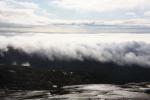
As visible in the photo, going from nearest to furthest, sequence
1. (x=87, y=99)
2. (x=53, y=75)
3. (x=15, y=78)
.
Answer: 1. (x=87, y=99)
2. (x=15, y=78)
3. (x=53, y=75)

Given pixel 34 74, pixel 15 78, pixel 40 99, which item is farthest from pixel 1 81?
pixel 40 99

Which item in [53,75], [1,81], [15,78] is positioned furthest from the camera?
[53,75]

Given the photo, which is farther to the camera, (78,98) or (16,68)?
(16,68)

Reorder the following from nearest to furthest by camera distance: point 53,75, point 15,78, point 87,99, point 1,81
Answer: point 87,99, point 1,81, point 15,78, point 53,75

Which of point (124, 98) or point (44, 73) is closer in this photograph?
point (124, 98)

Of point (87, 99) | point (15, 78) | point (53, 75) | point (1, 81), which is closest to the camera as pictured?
point (87, 99)

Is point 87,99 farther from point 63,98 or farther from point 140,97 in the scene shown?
point 140,97

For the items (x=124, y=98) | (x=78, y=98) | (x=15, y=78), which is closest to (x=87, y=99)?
(x=78, y=98)

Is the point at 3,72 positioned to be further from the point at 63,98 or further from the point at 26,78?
the point at 63,98

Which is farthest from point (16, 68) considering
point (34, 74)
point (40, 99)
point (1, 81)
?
point (40, 99)
